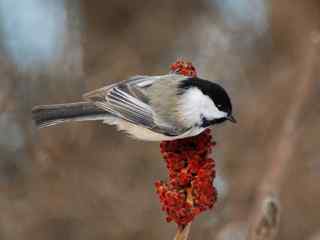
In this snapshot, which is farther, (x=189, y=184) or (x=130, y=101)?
(x=130, y=101)

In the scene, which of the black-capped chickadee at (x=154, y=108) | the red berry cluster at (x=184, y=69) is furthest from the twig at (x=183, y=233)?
the red berry cluster at (x=184, y=69)

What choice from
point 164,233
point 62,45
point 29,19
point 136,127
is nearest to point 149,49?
point 62,45

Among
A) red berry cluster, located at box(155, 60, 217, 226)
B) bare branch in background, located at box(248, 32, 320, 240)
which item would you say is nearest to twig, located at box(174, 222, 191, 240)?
red berry cluster, located at box(155, 60, 217, 226)

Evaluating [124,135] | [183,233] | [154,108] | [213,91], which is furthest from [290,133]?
[183,233]

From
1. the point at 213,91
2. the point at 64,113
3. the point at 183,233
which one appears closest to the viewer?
the point at 183,233

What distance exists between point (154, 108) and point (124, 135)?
9.65ft

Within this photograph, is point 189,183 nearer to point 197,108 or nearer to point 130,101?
point 197,108

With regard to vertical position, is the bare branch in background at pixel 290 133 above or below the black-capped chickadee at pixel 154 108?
below

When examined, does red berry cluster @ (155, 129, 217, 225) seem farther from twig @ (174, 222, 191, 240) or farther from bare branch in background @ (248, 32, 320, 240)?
bare branch in background @ (248, 32, 320, 240)

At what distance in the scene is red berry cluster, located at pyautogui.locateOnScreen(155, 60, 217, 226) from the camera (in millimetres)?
1647

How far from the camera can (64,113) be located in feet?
6.21

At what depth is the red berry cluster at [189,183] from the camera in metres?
1.65

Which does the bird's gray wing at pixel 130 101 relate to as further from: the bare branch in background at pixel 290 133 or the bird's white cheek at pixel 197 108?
the bare branch in background at pixel 290 133

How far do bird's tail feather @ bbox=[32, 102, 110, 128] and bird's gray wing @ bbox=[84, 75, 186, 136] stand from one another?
0.03 m
